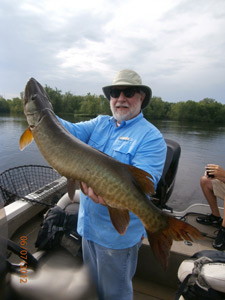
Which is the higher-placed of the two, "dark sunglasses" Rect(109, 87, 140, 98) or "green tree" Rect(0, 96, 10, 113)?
"green tree" Rect(0, 96, 10, 113)

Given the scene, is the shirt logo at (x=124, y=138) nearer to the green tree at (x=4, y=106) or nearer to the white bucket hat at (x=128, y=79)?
the white bucket hat at (x=128, y=79)

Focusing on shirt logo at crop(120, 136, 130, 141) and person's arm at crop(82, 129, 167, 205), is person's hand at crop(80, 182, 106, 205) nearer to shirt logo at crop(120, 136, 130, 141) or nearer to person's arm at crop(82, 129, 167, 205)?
person's arm at crop(82, 129, 167, 205)

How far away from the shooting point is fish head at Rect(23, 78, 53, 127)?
1.77 metres

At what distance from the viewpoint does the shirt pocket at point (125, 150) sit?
1878 mm

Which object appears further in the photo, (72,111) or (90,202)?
(72,111)

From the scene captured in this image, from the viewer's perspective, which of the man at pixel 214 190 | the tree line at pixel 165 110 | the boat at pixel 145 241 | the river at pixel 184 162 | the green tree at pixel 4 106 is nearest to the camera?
the boat at pixel 145 241

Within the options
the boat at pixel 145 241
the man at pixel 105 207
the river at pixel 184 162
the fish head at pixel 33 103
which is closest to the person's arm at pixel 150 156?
the man at pixel 105 207

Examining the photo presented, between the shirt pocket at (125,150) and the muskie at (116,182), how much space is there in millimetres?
284

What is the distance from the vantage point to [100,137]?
221 centimetres

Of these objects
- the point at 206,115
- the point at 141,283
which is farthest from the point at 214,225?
the point at 206,115

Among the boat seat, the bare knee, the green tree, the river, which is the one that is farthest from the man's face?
the green tree

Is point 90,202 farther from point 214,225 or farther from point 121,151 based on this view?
point 214,225

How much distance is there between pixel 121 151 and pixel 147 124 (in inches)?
15.5

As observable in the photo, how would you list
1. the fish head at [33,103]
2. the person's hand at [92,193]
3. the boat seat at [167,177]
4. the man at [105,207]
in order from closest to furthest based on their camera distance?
1. the person's hand at [92,193]
2. the fish head at [33,103]
3. the man at [105,207]
4. the boat seat at [167,177]
